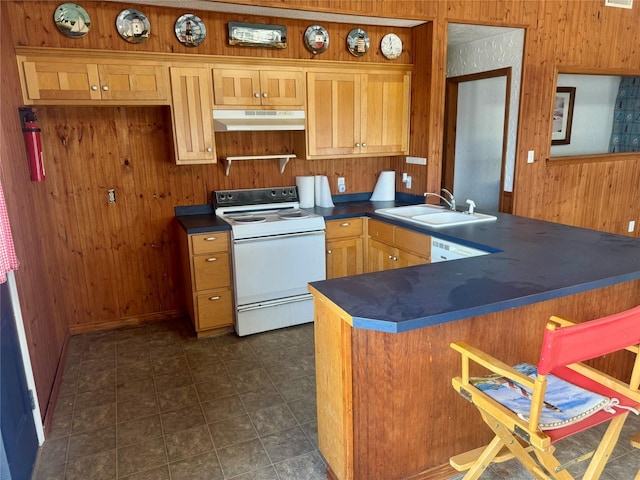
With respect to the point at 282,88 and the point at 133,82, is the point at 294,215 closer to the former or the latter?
the point at 282,88

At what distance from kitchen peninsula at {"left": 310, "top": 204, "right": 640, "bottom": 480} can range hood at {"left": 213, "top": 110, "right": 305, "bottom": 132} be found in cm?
196

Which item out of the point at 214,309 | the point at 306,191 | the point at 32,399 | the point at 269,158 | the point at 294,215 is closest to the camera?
the point at 32,399

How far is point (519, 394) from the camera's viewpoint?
5.04 feet

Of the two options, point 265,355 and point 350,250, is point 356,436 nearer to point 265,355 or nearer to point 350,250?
point 265,355

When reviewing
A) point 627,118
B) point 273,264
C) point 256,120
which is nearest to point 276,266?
point 273,264

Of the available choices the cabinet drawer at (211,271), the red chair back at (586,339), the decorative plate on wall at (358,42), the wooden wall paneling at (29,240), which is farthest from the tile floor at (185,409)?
the decorative plate on wall at (358,42)

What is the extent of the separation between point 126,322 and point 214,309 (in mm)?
878

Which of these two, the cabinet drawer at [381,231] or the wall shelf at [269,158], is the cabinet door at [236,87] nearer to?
the wall shelf at [269,158]

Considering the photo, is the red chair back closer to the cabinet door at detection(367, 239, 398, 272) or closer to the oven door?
the cabinet door at detection(367, 239, 398, 272)

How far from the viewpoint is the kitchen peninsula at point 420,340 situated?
1.64 metres

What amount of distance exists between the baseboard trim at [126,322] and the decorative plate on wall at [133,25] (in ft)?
7.08

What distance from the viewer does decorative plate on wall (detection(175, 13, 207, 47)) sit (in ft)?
10.5

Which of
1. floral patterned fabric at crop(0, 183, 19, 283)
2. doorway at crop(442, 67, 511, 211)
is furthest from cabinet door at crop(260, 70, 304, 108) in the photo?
floral patterned fabric at crop(0, 183, 19, 283)

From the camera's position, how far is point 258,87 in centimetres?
344
